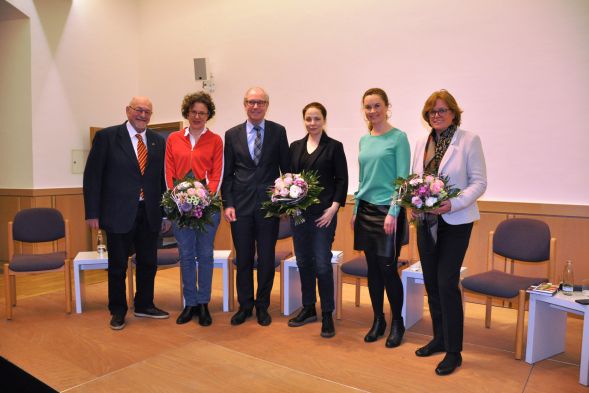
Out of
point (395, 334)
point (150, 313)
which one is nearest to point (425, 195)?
point (395, 334)

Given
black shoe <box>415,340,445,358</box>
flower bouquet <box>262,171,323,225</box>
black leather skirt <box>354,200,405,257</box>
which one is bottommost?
black shoe <box>415,340,445,358</box>

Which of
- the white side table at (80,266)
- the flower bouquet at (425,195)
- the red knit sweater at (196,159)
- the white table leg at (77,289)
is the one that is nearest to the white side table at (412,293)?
the flower bouquet at (425,195)

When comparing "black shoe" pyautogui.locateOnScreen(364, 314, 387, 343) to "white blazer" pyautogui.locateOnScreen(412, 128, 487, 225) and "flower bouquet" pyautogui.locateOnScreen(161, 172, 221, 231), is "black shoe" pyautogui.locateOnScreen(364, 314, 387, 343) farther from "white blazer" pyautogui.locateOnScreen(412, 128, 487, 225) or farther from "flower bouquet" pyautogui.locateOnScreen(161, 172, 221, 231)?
"flower bouquet" pyautogui.locateOnScreen(161, 172, 221, 231)

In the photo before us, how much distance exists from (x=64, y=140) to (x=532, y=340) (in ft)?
20.7

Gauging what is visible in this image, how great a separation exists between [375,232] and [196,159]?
1.56 meters

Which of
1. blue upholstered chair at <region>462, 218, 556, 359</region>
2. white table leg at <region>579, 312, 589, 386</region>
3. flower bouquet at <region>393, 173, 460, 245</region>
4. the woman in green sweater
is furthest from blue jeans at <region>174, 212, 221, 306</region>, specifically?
white table leg at <region>579, 312, 589, 386</region>

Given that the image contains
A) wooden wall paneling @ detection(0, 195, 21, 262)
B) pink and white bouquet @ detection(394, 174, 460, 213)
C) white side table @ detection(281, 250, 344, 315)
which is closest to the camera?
pink and white bouquet @ detection(394, 174, 460, 213)

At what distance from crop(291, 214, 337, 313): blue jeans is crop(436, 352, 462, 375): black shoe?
0.97 meters

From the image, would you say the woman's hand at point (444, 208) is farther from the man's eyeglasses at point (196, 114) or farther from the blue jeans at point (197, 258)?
the man's eyeglasses at point (196, 114)

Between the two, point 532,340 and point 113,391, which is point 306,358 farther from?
point 532,340

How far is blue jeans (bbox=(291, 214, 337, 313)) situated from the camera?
3.49 meters

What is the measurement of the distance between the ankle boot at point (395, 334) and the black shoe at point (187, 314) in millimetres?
1635

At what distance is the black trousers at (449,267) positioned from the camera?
275 centimetres

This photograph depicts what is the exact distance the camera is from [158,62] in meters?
7.33
